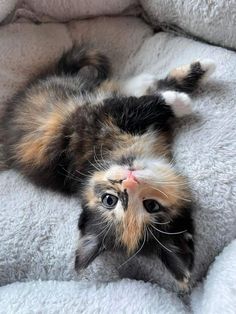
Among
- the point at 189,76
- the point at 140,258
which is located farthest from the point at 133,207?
the point at 189,76

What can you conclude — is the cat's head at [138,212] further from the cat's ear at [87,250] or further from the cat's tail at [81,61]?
the cat's tail at [81,61]

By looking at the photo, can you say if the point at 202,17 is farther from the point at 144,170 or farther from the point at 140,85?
the point at 144,170

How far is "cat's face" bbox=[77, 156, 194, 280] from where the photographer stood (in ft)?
4.04

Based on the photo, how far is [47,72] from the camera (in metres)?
1.73

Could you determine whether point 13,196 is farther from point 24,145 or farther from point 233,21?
point 233,21

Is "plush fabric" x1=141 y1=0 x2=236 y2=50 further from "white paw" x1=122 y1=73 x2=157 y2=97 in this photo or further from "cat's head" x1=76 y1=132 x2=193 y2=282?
"cat's head" x1=76 y1=132 x2=193 y2=282

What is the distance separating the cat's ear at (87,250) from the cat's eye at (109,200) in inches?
4.0

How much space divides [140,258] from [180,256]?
0.16 meters

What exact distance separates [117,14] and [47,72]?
0.40 m

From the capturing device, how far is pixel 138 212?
4.10 feet

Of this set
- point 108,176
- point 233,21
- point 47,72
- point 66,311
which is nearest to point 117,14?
point 47,72

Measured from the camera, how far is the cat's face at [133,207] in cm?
123

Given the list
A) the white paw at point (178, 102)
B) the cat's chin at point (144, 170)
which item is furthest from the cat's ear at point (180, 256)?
the white paw at point (178, 102)

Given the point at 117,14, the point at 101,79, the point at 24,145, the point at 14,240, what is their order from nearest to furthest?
the point at 14,240 < the point at 24,145 < the point at 101,79 < the point at 117,14
